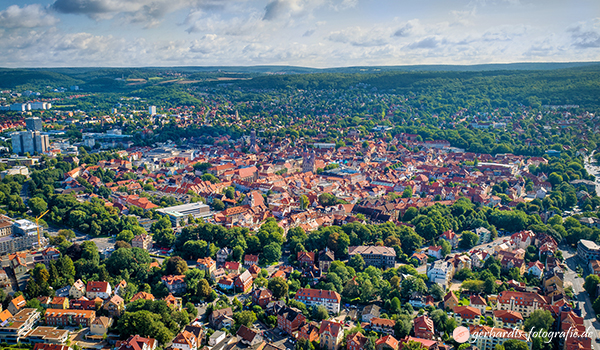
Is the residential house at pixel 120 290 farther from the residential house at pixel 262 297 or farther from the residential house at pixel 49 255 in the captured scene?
the residential house at pixel 262 297

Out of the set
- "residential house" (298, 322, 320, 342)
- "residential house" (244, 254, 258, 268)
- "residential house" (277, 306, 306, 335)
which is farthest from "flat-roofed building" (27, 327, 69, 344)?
"residential house" (244, 254, 258, 268)

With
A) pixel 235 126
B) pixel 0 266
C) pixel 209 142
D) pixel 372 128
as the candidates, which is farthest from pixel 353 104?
pixel 0 266

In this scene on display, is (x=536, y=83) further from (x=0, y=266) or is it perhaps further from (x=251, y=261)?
(x=0, y=266)

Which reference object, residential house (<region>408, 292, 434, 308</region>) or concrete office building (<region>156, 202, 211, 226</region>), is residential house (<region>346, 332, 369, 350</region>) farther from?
concrete office building (<region>156, 202, 211, 226</region>)

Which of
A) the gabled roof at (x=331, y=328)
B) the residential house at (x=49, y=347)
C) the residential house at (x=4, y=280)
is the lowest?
the gabled roof at (x=331, y=328)

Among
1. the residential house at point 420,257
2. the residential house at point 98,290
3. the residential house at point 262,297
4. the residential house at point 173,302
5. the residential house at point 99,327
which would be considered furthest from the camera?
the residential house at point 420,257

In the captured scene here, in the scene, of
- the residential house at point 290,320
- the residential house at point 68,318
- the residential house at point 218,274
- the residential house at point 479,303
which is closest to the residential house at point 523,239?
the residential house at point 479,303

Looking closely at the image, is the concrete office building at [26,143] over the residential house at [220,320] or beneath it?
over
